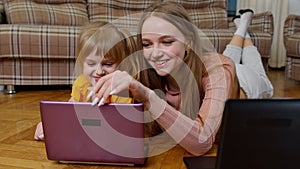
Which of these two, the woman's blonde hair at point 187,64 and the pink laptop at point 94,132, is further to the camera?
the woman's blonde hair at point 187,64

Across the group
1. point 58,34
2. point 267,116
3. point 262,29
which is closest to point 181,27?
point 267,116

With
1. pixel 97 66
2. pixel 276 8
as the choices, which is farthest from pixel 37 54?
pixel 276 8

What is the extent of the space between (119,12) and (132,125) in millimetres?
1575

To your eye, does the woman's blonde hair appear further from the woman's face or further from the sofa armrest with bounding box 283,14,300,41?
the sofa armrest with bounding box 283,14,300,41

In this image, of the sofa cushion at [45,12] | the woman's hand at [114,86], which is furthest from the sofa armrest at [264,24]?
the woman's hand at [114,86]

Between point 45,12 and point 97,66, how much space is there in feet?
4.06

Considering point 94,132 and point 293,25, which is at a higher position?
point 293,25

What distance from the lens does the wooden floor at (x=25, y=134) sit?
30.8 inches

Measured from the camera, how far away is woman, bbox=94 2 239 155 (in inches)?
29.3

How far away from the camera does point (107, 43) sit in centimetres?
84

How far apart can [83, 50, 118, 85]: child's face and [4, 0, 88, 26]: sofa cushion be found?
3.81 feet

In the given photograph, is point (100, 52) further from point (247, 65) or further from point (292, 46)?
point (292, 46)

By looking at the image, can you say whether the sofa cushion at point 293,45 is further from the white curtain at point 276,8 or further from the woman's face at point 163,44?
the woman's face at point 163,44

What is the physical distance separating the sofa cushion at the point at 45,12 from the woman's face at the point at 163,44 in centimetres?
123
